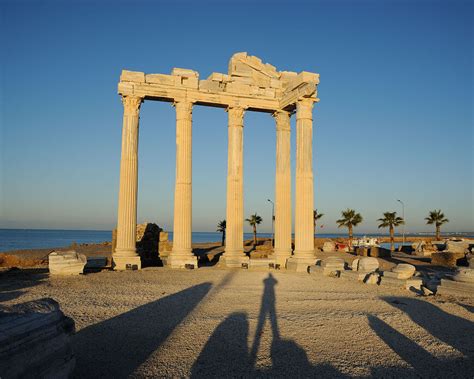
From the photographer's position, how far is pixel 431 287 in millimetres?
16094

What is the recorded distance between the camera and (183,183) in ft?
80.8

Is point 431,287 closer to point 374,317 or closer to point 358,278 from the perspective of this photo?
point 358,278

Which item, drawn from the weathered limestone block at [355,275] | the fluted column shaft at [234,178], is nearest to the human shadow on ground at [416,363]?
the weathered limestone block at [355,275]

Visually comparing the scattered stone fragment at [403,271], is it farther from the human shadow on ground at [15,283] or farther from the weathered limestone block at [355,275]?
the human shadow on ground at [15,283]

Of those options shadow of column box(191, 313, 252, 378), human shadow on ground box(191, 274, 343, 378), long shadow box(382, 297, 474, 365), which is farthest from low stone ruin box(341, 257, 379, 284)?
shadow of column box(191, 313, 252, 378)

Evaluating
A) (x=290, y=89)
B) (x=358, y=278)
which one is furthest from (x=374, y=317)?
(x=290, y=89)

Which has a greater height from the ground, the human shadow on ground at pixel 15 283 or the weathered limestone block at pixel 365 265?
the weathered limestone block at pixel 365 265

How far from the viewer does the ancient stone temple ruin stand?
2347 cm

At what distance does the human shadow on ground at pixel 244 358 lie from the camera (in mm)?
7059

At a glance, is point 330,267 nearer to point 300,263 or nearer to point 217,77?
point 300,263

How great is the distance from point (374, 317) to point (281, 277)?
8.89 m

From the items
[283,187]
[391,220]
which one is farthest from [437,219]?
[283,187]

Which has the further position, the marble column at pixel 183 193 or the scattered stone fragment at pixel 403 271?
the marble column at pixel 183 193

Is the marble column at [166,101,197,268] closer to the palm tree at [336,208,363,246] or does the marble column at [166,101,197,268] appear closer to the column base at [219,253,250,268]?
the column base at [219,253,250,268]
